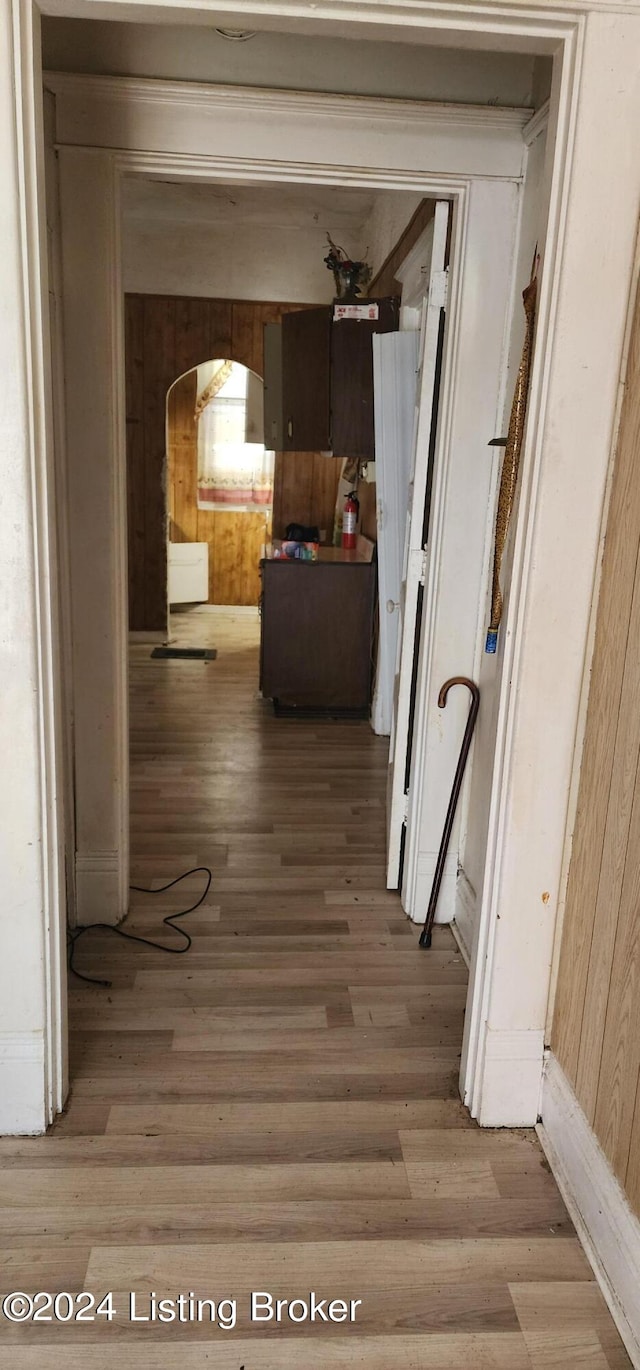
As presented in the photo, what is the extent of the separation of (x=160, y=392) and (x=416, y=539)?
4.94 metres

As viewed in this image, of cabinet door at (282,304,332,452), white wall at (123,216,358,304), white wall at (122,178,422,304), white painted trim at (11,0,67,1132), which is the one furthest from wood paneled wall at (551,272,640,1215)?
white wall at (123,216,358,304)

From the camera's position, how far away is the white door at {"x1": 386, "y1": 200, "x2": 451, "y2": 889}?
119 inches

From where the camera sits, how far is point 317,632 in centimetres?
576

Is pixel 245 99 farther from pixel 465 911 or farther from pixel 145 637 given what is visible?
pixel 145 637

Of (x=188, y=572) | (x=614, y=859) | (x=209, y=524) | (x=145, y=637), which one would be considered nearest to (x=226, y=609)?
(x=188, y=572)

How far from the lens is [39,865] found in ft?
6.88

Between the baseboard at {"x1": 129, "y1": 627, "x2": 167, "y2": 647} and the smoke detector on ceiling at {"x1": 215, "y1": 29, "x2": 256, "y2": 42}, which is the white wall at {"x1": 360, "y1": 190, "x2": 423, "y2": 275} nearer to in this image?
the smoke detector on ceiling at {"x1": 215, "y1": 29, "x2": 256, "y2": 42}

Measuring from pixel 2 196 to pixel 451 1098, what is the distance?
2.25 metres

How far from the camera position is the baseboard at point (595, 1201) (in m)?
1.72

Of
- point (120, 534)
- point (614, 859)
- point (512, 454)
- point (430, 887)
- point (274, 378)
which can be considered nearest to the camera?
point (614, 859)

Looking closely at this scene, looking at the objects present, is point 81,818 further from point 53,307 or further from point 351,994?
point 53,307

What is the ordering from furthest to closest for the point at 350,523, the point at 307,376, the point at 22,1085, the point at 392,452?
1. the point at 350,523
2. the point at 307,376
3. the point at 392,452
4. the point at 22,1085

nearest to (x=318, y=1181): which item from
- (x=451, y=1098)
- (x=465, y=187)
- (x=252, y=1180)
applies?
(x=252, y=1180)

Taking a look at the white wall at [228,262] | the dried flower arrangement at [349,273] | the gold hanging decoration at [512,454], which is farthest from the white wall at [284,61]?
the white wall at [228,262]
